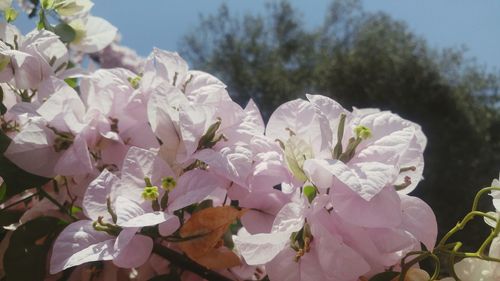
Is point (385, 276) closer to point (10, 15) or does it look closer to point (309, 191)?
point (309, 191)

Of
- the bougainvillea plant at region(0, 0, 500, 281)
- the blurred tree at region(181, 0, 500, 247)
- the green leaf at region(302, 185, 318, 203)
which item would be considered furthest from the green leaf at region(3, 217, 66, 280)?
the blurred tree at region(181, 0, 500, 247)

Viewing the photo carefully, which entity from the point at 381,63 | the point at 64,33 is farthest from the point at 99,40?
the point at 381,63

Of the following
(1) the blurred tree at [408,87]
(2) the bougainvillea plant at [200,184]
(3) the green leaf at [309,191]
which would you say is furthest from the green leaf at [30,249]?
(1) the blurred tree at [408,87]

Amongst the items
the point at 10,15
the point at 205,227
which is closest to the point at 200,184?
the point at 205,227

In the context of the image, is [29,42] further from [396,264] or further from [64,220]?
[396,264]

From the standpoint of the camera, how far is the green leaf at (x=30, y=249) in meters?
0.28

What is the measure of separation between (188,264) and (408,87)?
6.02 metres

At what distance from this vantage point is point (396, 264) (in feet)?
0.84

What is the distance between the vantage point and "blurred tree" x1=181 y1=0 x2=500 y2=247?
5.95 m

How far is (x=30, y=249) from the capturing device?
280 millimetres

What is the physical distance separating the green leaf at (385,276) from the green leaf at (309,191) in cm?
4

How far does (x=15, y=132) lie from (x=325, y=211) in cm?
17

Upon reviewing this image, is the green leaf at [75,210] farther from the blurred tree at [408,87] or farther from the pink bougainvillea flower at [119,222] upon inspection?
the blurred tree at [408,87]

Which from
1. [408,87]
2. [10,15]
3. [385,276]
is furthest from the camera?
[408,87]
